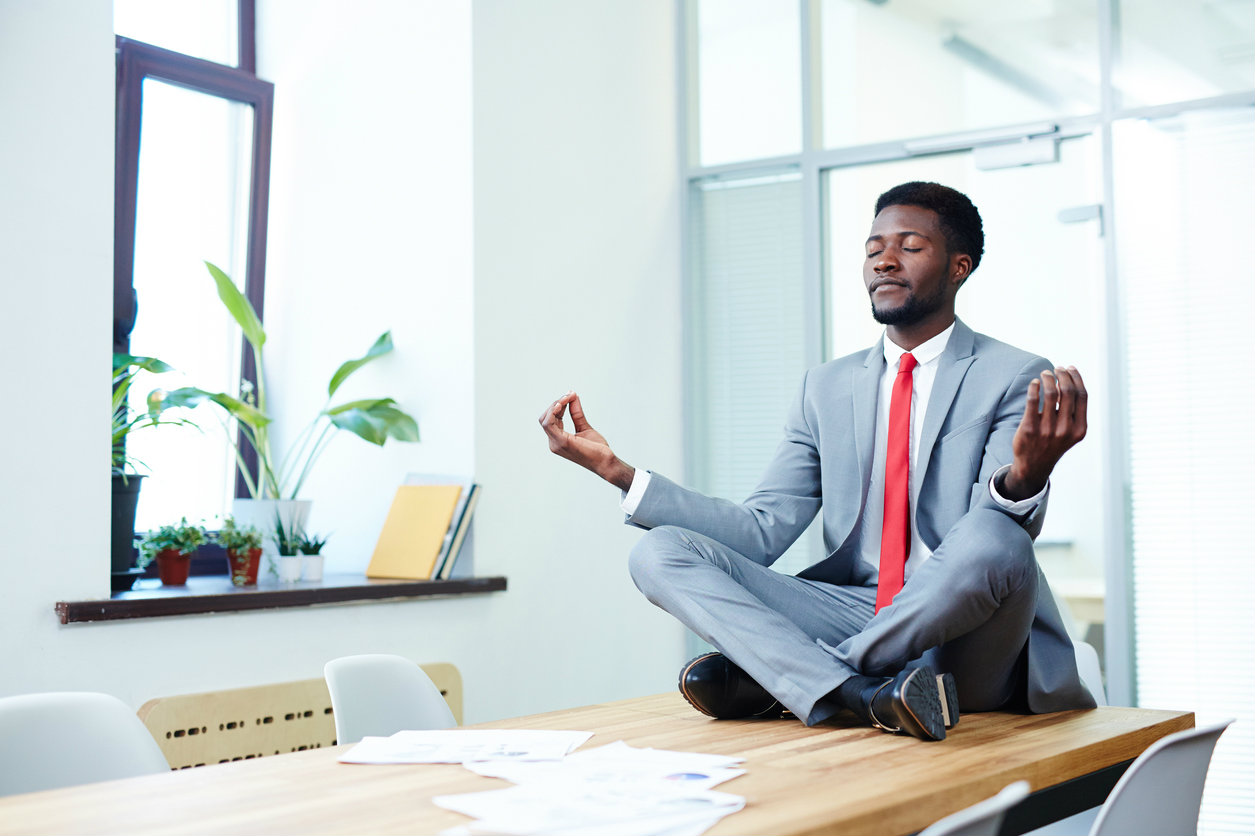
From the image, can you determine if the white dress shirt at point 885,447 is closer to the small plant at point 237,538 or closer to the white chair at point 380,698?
the white chair at point 380,698

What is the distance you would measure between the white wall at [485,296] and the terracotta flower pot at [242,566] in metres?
0.25

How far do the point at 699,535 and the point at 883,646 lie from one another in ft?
1.24

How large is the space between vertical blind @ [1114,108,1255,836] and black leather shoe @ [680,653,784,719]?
1.98 metres

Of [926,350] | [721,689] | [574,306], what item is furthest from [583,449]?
[574,306]

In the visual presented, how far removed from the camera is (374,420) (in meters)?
3.46

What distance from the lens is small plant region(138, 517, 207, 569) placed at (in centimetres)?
315

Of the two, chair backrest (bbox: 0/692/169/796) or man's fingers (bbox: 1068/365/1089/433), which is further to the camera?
man's fingers (bbox: 1068/365/1089/433)

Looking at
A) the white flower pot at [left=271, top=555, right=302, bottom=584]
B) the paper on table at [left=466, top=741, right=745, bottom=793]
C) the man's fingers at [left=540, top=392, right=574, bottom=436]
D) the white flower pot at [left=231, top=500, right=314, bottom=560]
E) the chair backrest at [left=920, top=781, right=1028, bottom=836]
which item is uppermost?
the man's fingers at [left=540, top=392, right=574, bottom=436]

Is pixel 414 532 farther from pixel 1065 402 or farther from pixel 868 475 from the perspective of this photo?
pixel 1065 402

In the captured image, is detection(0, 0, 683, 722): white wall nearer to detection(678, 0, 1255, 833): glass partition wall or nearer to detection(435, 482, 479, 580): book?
detection(435, 482, 479, 580): book

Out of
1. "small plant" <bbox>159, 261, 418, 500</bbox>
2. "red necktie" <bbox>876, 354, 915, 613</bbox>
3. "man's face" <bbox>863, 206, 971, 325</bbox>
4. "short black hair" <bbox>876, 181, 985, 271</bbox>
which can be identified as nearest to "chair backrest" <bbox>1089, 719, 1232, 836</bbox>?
"red necktie" <bbox>876, 354, 915, 613</bbox>

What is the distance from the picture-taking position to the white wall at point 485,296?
137 inches

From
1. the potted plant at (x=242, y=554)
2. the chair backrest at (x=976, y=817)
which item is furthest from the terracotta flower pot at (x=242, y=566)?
the chair backrest at (x=976, y=817)

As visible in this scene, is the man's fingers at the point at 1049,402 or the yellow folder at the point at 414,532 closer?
the man's fingers at the point at 1049,402
